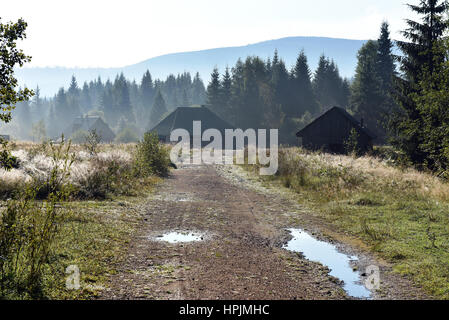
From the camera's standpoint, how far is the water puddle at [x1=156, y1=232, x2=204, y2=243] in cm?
822

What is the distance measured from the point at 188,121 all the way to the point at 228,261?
62374 mm

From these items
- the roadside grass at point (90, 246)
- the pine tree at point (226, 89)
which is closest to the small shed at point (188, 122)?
the pine tree at point (226, 89)

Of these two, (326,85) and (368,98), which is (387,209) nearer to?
(368,98)

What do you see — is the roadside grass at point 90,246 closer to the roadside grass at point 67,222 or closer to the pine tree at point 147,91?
the roadside grass at point 67,222

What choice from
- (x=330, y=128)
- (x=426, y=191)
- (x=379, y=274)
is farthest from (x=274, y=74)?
(x=379, y=274)

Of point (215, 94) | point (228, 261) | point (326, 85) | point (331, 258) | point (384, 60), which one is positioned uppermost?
point (384, 60)

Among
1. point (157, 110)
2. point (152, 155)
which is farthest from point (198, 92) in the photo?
point (152, 155)

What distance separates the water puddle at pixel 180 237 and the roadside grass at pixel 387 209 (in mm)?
3850

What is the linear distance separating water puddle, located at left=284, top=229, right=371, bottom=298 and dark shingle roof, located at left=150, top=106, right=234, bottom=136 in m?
57.3

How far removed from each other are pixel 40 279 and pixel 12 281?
0.35 meters

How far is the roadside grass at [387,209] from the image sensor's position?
267 inches

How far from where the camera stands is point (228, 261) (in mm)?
6688

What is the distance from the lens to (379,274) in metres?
6.41
